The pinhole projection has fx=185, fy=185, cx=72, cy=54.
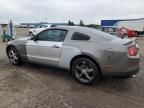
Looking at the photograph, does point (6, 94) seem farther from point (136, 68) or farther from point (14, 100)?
point (136, 68)

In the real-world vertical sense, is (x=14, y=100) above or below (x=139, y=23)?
below

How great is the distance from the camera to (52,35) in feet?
18.0

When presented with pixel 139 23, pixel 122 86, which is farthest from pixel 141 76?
pixel 139 23

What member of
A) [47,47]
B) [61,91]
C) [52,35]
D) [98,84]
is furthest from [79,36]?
[61,91]

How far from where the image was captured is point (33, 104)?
12.0ft

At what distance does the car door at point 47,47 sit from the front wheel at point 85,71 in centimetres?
65

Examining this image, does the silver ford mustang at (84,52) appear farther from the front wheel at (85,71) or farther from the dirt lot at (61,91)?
the dirt lot at (61,91)

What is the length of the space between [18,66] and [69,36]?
2.43 m

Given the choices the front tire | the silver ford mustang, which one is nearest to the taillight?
the silver ford mustang

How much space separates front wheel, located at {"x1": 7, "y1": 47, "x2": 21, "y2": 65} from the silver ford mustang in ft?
1.20

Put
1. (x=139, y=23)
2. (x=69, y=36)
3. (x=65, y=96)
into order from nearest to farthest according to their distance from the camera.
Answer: (x=65, y=96), (x=69, y=36), (x=139, y=23)

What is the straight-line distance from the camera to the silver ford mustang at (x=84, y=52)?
433cm

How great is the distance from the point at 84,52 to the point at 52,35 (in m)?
1.31

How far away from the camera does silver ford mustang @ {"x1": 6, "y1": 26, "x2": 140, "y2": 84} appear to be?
14.2 feet
